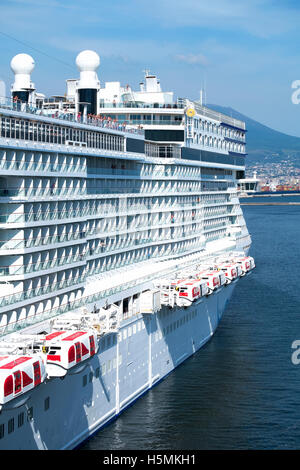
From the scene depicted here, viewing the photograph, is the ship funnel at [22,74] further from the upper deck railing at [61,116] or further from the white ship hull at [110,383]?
the white ship hull at [110,383]

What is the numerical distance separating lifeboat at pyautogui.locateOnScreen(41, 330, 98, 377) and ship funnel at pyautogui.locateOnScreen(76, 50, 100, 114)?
16431 millimetres

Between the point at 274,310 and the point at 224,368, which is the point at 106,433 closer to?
the point at 224,368

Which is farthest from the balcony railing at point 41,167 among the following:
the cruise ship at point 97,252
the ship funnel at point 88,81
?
the ship funnel at point 88,81

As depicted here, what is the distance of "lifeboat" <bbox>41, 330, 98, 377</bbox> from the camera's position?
1115 inches

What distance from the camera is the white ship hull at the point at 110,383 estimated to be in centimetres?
2947

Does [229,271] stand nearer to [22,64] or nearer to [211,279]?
[211,279]

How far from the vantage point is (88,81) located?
1702 inches

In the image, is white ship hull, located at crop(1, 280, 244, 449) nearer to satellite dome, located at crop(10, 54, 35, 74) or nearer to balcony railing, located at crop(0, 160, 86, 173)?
balcony railing, located at crop(0, 160, 86, 173)

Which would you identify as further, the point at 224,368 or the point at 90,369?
the point at 224,368

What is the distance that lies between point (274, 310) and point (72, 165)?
2987 cm

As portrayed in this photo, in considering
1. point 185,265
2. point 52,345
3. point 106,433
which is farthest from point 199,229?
point 52,345

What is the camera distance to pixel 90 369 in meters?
33.9

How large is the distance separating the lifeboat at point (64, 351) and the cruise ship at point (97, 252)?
0.18 feet

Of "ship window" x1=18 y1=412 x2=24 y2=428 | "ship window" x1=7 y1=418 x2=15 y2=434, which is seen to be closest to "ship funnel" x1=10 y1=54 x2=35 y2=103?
"ship window" x1=18 y1=412 x2=24 y2=428
